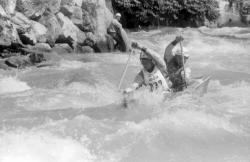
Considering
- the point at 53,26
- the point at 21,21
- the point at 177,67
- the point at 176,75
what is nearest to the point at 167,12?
the point at 53,26

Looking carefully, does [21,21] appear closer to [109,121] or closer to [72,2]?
[72,2]

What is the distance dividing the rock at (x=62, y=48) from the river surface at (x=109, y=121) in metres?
2.46

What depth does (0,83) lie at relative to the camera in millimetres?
10383

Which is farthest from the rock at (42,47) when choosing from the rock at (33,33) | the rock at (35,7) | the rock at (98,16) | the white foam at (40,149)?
the white foam at (40,149)

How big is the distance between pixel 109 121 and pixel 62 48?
7207mm

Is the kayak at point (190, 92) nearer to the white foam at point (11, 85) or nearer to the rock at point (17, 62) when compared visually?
the white foam at point (11, 85)

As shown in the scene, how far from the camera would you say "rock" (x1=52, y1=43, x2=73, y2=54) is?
1428 centimetres

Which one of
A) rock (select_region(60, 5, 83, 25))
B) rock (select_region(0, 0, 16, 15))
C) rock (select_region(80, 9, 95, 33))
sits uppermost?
rock (select_region(0, 0, 16, 15))

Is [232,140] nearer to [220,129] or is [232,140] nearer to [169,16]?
[220,129]

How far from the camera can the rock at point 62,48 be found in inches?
562

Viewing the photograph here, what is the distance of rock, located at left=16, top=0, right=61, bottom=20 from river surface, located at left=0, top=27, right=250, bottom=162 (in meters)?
3.24

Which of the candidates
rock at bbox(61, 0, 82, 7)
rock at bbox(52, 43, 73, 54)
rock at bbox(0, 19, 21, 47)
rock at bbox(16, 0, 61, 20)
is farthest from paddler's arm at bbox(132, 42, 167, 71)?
rock at bbox(61, 0, 82, 7)

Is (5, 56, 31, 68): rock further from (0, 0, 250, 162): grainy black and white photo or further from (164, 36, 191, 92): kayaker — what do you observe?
(164, 36, 191, 92): kayaker

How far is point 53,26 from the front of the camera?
14.8 meters
